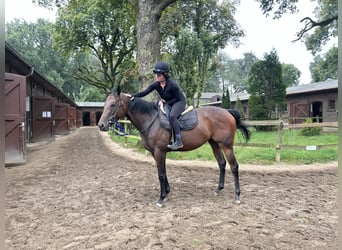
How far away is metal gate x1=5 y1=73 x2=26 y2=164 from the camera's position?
7131 millimetres

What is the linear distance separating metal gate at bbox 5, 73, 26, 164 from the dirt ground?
1185 millimetres

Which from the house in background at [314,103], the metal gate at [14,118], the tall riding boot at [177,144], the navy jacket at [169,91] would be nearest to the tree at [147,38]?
the metal gate at [14,118]

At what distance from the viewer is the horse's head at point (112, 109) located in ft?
13.0

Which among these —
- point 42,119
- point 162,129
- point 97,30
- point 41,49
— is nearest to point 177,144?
point 162,129

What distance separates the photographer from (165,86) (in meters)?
4.18

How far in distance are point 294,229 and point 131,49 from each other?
66.5 feet

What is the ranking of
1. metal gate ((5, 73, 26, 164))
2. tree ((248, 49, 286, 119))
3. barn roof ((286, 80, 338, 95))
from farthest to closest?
barn roof ((286, 80, 338, 95))
tree ((248, 49, 286, 119))
metal gate ((5, 73, 26, 164))

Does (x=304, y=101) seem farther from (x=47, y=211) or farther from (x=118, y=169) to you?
(x=47, y=211)

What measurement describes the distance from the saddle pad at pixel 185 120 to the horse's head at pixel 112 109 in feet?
2.09

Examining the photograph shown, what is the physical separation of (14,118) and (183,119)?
213 inches

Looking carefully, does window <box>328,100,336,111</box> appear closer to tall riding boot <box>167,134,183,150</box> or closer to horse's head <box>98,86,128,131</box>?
tall riding boot <box>167,134,183,150</box>

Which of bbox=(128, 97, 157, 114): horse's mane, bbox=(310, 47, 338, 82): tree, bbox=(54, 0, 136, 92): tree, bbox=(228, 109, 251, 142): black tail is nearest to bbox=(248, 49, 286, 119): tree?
bbox=(54, 0, 136, 92): tree

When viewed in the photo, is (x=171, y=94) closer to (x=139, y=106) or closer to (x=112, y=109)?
(x=139, y=106)

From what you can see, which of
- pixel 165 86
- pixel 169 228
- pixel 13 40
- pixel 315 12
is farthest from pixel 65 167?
pixel 13 40
